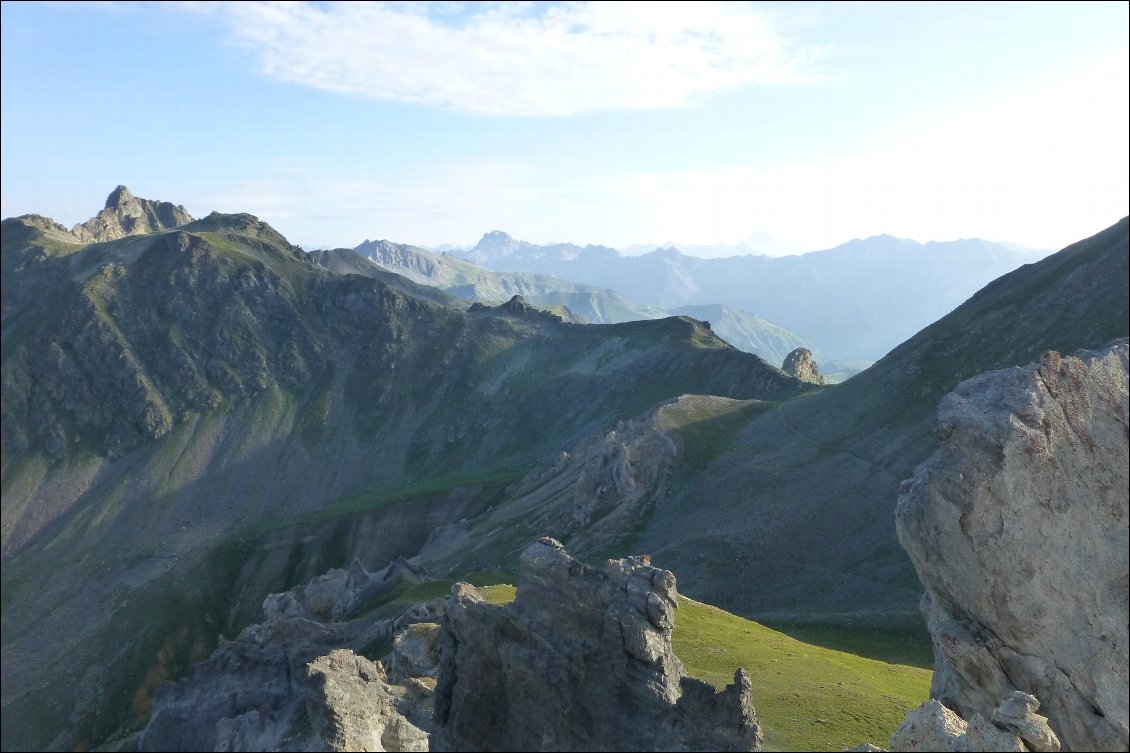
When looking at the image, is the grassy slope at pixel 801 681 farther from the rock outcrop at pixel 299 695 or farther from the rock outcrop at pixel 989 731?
the rock outcrop at pixel 299 695

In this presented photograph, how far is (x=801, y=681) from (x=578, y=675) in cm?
Answer: 2531

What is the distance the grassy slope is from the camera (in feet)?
149

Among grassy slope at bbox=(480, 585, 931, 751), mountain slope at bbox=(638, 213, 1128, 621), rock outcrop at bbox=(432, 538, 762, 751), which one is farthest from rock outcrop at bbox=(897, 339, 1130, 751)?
mountain slope at bbox=(638, 213, 1128, 621)

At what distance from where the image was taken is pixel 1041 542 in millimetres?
34875

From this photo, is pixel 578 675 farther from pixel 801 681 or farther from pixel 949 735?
pixel 801 681

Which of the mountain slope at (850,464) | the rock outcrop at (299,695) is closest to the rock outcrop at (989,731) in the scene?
the rock outcrop at (299,695)

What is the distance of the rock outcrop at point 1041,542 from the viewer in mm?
33375

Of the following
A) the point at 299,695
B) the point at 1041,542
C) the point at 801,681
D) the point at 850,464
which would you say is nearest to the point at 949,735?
the point at 1041,542

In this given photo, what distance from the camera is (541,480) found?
161m

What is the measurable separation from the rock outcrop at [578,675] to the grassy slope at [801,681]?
18.9 feet

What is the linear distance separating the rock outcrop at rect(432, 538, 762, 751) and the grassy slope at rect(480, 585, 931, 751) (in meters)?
5.77

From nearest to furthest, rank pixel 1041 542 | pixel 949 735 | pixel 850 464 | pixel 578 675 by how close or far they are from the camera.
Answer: pixel 949 735 < pixel 1041 542 < pixel 578 675 < pixel 850 464

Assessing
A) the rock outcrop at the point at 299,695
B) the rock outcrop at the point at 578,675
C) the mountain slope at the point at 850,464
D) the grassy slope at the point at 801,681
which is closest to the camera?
the rock outcrop at the point at 578,675

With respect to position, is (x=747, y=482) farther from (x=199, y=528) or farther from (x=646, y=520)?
(x=199, y=528)
